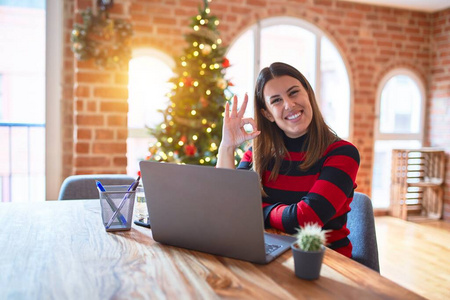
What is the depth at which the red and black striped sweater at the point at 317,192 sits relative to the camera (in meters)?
1.25

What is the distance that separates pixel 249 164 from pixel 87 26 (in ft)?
6.64

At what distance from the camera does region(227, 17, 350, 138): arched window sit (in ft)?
15.0

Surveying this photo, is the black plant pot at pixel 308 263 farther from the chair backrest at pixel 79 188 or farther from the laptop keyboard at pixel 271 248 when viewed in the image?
the chair backrest at pixel 79 188

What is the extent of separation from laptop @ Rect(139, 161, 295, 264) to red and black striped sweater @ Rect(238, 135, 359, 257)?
0.61 feet

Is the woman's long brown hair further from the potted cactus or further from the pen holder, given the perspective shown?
the potted cactus

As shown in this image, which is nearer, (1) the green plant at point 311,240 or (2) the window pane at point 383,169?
(1) the green plant at point 311,240

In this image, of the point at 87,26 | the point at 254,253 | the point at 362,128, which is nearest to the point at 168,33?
the point at 87,26

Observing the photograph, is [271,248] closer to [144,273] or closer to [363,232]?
[144,273]

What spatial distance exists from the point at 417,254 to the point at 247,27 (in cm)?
273

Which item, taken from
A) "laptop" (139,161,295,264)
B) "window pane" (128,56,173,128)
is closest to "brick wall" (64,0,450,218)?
"window pane" (128,56,173,128)

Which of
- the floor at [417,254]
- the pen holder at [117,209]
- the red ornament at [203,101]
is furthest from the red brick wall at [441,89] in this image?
the pen holder at [117,209]

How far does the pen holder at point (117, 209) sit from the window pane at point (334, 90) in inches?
155

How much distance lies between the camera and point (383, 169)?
5223 mm

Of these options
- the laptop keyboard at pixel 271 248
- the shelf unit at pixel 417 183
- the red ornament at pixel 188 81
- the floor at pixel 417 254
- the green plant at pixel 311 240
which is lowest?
the floor at pixel 417 254
